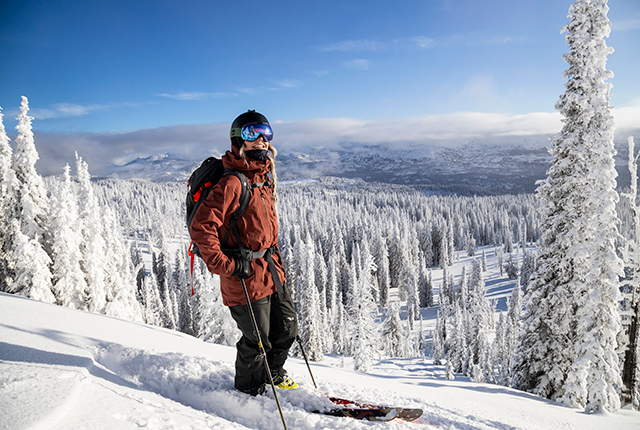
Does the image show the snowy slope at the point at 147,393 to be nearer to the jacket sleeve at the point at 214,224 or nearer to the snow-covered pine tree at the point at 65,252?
the jacket sleeve at the point at 214,224

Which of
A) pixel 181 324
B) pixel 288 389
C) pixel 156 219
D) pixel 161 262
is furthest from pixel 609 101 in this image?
pixel 156 219

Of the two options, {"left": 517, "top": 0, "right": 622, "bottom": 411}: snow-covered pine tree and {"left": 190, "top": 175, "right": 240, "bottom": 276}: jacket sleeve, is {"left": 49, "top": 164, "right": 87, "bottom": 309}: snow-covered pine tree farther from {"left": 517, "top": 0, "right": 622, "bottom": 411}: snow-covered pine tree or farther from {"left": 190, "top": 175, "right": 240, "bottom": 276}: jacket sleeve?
{"left": 517, "top": 0, "right": 622, "bottom": 411}: snow-covered pine tree

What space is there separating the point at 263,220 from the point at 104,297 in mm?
19893

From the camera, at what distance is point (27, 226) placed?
56.5ft

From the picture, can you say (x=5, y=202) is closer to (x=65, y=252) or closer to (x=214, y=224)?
(x=65, y=252)

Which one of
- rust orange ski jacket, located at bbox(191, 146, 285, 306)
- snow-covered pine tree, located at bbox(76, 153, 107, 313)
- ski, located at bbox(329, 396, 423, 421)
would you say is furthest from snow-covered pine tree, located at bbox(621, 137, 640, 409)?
snow-covered pine tree, located at bbox(76, 153, 107, 313)

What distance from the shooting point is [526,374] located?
1238cm

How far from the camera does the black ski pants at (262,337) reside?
4.33 metres

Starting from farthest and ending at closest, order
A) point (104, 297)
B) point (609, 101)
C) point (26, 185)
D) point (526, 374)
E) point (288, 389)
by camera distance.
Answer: point (104, 297), point (26, 185), point (526, 374), point (609, 101), point (288, 389)

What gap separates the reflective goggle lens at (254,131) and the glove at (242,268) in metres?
1.56

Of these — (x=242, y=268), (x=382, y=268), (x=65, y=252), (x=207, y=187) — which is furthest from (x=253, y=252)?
(x=382, y=268)

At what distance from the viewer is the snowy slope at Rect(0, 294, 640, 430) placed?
2.97 m

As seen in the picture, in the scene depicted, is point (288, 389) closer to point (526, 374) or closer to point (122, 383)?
point (122, 383)

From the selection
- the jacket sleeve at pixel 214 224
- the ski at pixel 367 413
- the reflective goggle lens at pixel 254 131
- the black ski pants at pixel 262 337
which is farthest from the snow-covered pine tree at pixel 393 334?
the jacket sleeve at pixel 214 224
